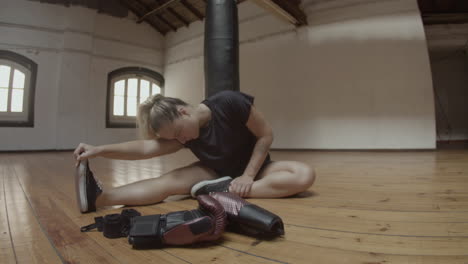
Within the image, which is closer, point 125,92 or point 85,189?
point 85,189

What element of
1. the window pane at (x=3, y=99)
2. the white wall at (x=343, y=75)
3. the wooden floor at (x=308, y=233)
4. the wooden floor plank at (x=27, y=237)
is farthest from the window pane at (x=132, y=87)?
the wooden floor plank at (x=27, y=237)

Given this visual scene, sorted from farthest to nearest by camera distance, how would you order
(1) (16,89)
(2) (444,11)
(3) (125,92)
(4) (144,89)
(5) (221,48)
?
(4) (144,89), (3) (125,92), (1) (16,89), (2) (444,11), (5) (221,48)

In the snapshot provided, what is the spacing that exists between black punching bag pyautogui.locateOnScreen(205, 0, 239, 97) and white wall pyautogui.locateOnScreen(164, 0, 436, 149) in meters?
2.59

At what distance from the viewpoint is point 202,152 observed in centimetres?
128

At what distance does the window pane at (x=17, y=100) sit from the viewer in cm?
559

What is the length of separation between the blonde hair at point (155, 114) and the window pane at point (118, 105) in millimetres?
6325

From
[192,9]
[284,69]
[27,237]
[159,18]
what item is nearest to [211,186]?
[27,237]

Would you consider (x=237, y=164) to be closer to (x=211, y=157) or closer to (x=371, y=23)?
(x=211, y=157)

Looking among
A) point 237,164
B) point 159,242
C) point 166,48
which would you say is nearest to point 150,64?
point 166,48

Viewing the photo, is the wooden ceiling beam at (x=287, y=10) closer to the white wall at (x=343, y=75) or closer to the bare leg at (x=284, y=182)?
the white wall at (x=343, y=75)

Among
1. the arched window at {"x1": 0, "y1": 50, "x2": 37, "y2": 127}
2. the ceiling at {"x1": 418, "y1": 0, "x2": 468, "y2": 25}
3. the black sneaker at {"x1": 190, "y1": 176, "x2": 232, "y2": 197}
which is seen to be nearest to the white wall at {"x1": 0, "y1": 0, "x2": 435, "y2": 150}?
the arched window at {"x1": 0, "y1": 50, "x2": 37, "y2": 127}

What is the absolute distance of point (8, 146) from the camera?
17.9ft

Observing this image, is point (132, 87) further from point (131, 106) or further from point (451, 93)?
point (451, 93)

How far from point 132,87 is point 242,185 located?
22.4ft
